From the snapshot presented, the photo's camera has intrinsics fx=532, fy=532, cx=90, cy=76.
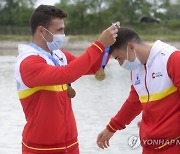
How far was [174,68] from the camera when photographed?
359 centimetres

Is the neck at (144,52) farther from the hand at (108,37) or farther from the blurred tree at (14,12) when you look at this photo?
the blurred tree at (14,12)

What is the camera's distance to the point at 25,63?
12.2ft

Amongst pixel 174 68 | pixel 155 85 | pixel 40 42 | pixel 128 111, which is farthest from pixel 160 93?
pixel 40 42

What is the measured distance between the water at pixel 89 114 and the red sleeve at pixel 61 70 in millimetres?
3483

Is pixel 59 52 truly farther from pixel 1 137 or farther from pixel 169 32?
pixel 169 32

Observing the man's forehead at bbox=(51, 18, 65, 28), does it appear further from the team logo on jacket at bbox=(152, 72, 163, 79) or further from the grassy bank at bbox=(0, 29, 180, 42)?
the grassy bank at bbox=(0, 29, 180, 42)

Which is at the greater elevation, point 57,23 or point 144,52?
point 57,23

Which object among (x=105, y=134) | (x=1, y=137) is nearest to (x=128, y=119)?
(x=105, y=134)

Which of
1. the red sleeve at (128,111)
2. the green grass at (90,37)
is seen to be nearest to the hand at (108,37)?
the red sleeve at (128,111)

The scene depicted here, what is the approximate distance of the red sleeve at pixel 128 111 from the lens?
13.9 feet

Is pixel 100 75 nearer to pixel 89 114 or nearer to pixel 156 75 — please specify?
pixel 156 75

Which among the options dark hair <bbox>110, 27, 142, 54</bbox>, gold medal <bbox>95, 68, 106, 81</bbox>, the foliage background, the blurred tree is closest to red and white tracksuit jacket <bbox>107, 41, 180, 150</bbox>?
dark hair <bbox>110, 27, 142, 54</bbox>

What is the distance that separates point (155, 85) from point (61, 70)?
685 mm

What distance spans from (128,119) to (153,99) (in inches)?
23.4
